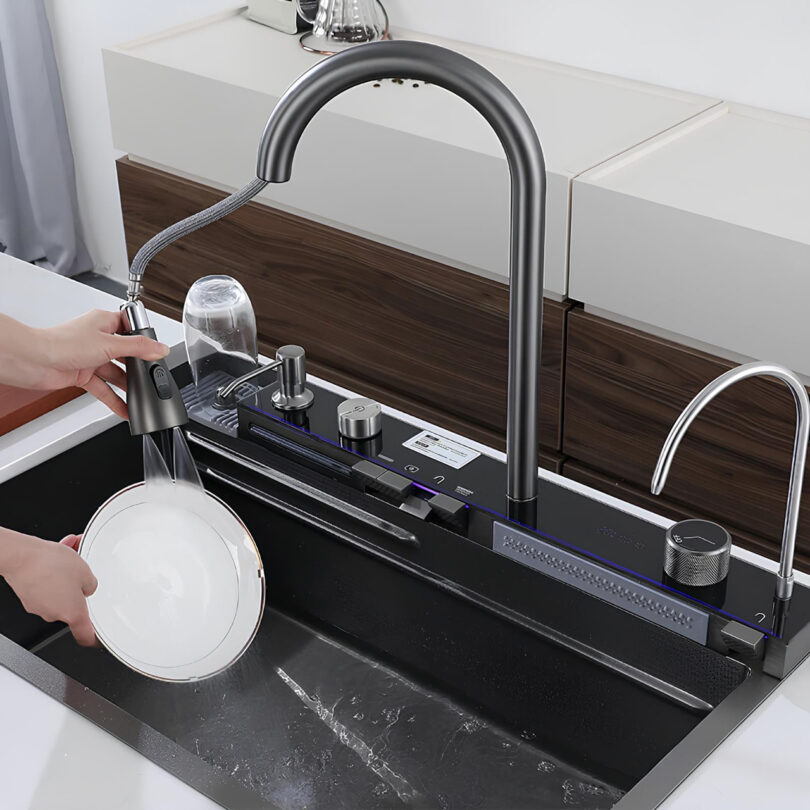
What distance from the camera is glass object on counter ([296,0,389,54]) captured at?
8.05 feet

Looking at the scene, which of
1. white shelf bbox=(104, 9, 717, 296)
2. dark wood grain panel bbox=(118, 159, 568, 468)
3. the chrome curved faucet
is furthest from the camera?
dark wood grain panel bbox=(118, 159, 568, 468)

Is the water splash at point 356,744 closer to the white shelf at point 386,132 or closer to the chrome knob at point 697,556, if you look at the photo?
the chrome knob at point 697,556

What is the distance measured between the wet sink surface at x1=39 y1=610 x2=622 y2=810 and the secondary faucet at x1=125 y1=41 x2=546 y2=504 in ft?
1.08

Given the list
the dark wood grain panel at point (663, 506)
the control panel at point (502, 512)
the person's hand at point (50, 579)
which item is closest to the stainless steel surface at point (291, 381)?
the control panel at point (502, 512)

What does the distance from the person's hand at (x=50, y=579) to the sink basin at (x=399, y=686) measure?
0.47ft

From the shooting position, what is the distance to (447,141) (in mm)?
2074

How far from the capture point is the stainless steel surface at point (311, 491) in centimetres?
118

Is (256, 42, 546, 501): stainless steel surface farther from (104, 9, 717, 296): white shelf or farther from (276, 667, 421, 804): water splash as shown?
(104, 9, 717, 296): white shelf

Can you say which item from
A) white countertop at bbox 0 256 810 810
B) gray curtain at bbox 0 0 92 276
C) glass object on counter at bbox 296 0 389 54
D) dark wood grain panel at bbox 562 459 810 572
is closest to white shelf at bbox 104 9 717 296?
glass object on counter at bbox 296 0 389 54

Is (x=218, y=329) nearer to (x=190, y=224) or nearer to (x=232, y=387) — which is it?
(x=232, y=387)

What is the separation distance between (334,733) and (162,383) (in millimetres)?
369

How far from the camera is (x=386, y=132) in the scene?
84.7 inches

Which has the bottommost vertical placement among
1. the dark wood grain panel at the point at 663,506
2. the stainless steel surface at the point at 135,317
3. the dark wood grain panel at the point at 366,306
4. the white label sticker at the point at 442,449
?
the dark wood grain panel at the point at 663,506

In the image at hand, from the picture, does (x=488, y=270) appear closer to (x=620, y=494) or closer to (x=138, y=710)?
(x=620, y=494)
